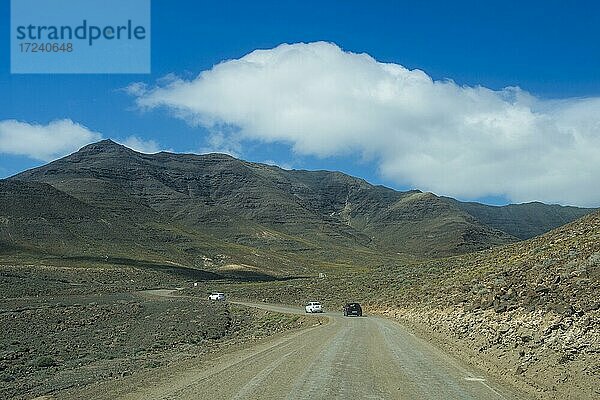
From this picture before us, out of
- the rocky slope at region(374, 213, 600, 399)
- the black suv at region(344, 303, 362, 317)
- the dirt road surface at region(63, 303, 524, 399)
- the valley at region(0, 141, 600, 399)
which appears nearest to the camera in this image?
the dirt road surface at region(63, 303, 524, 399)

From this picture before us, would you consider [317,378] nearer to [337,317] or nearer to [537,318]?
[537,318]

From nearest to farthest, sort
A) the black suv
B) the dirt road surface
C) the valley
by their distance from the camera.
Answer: the dirt road surface
the valley
the black suv

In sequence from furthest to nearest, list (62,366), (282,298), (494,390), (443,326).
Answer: (282,298) < (443,326) < (62,366) < (494,390)

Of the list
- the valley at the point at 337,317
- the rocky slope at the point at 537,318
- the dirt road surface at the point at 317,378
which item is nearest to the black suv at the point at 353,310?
the valley at the point at 337,317

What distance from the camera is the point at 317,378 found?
54.9 feet

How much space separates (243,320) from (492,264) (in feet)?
70.4

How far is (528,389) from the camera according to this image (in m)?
15.6

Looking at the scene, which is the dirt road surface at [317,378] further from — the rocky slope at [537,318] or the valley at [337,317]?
the rocky slope at [537,318]

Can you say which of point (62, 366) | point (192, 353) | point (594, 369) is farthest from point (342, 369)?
point (62, 366)

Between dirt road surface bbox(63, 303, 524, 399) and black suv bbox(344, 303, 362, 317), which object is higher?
dirt road surface bbox(63, 303, 524, 399)

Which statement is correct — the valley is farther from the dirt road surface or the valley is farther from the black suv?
the black suv

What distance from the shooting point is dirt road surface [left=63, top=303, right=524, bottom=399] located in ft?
47.7

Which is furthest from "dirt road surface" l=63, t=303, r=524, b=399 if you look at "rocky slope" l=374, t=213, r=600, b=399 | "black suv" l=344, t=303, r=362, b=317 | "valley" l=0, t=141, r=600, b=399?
"black suv" l=344, t=303, r=362, b=317

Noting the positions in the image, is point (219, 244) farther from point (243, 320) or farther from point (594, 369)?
point (594, 369)
